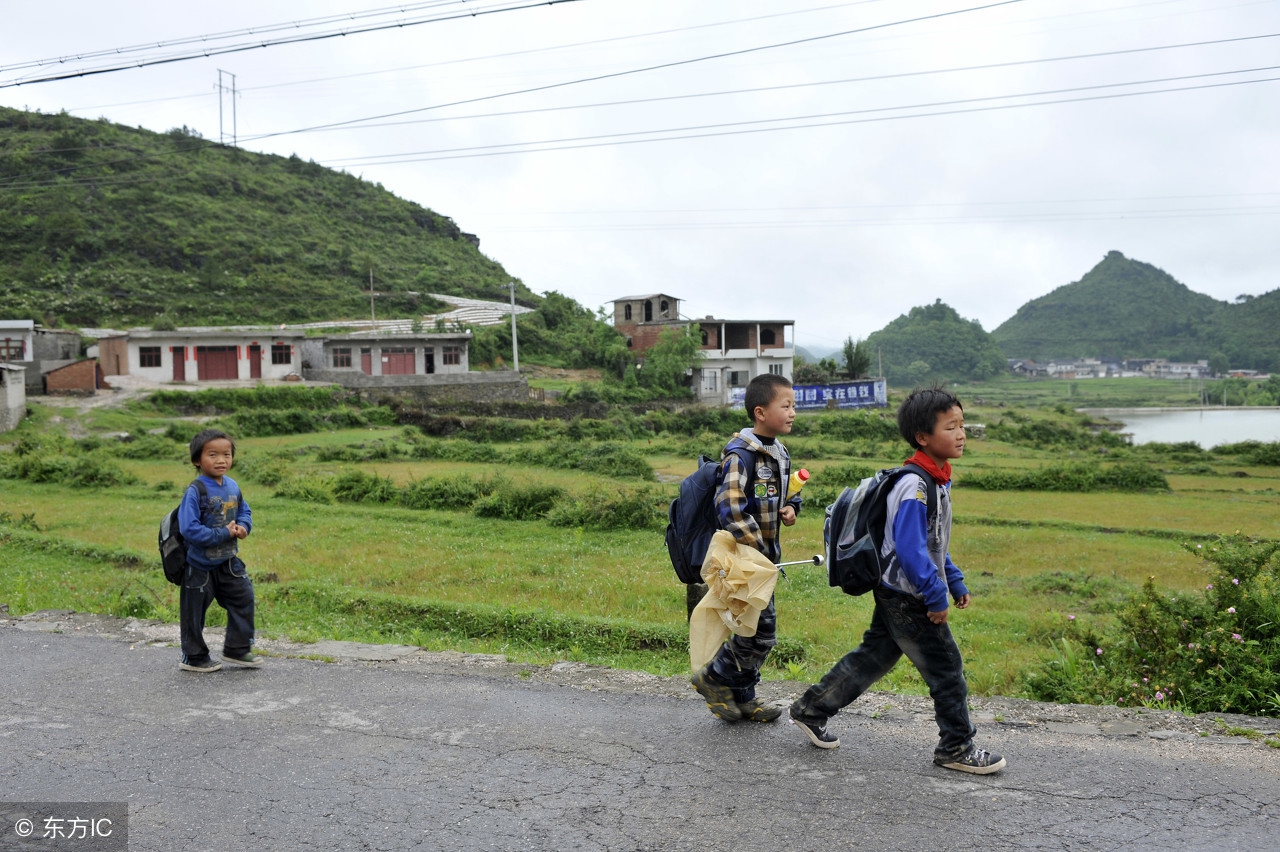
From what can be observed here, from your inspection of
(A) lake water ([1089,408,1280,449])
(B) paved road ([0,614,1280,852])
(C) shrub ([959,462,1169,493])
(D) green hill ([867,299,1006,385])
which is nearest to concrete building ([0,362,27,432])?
(B) paved road ([0,614,1280,852])

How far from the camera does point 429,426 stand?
1414 inches

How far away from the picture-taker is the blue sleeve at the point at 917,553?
392cm

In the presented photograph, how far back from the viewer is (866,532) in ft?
13.7

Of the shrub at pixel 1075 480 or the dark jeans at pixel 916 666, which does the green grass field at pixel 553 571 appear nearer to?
the shrub at pixel 1075 480

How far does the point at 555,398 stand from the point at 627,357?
11541mm

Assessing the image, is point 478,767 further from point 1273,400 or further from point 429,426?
point 1273,400

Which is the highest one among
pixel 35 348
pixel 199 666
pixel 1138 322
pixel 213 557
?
pixel 1138 322

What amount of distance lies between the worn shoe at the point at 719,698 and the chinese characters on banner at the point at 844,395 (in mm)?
45903

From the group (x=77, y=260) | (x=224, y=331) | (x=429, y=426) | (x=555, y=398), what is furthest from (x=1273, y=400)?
(x=77, y=260)

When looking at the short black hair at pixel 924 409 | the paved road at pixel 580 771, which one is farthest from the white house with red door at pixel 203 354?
the short black hair at pixel 924 409

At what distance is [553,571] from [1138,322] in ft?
374

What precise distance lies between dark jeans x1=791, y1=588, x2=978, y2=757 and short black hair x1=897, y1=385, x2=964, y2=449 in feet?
2.52

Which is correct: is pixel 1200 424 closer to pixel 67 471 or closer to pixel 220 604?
pixel 67 471

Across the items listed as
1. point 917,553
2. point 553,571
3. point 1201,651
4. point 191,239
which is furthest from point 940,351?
point 917,553
